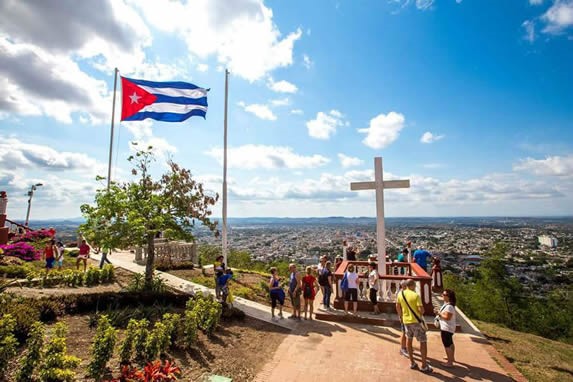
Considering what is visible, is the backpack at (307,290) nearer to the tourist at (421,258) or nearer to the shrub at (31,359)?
the tourist at (421,258)

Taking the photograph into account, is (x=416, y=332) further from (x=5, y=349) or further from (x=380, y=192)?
(x=5, y=349)

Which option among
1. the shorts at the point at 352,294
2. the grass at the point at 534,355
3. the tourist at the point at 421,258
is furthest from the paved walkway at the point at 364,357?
the tourist at the point at 421,258

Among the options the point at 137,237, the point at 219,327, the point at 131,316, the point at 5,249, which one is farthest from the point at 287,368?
the point at 5,249

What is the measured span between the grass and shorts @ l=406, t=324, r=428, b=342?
2279mm

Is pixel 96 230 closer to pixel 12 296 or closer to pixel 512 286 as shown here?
pixel 12 296

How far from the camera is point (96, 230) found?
9.67 m

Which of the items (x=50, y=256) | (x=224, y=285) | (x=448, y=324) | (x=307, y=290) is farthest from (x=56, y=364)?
(x=50, y=256)

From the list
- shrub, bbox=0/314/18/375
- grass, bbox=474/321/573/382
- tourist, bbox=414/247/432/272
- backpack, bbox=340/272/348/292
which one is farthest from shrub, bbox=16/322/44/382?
tourist, bbox=414/247/432/272

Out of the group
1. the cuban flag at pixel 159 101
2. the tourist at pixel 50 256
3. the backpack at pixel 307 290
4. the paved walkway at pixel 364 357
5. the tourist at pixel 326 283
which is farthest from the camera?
the cuban flag at pixel 159 101

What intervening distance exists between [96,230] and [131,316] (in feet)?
12.2

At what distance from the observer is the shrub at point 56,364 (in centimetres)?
418

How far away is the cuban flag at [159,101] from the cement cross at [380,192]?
746cm

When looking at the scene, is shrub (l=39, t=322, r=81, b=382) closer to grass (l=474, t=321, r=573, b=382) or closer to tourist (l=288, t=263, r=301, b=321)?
tourist (l=288, t=263, r=301, b=321)

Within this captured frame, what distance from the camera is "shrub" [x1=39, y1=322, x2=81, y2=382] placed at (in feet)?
13.7
